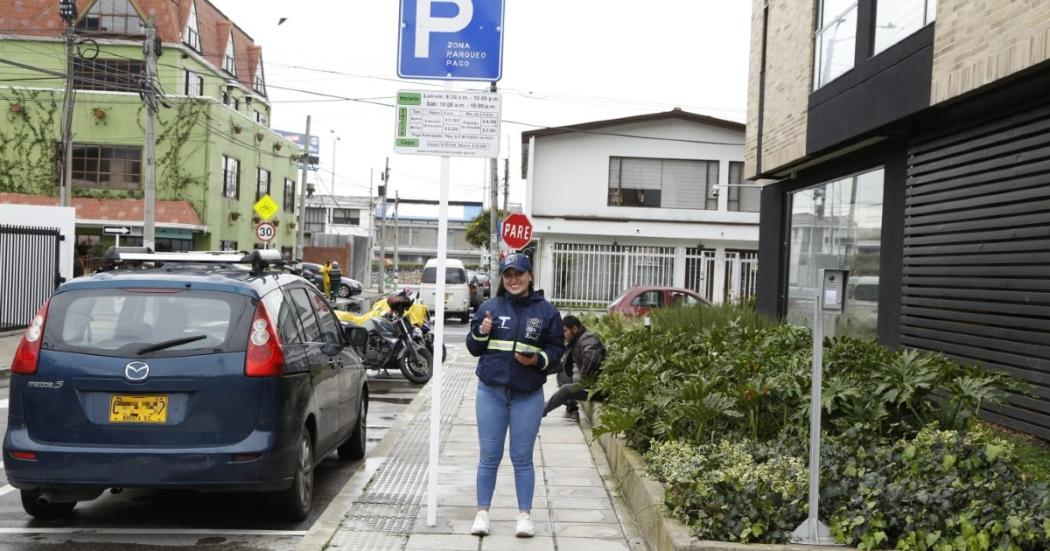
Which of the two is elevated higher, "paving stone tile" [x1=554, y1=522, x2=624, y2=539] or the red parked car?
the red parked car

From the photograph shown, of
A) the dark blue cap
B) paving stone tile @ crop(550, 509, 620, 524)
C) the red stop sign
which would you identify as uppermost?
the red stop sign

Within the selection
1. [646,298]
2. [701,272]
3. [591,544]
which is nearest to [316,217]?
[701,272]

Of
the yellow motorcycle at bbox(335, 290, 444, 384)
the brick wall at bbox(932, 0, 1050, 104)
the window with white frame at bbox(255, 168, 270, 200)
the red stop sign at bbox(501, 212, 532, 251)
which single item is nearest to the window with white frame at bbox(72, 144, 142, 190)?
the window with white frame at bbox(255, 168, 270, 200)

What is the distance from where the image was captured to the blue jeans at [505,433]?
5.87 metres

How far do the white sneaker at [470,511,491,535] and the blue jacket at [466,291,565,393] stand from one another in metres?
0.76

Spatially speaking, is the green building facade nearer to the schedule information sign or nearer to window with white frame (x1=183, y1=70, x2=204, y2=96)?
window with white frame (x1=183, y1=70, x2=204, y2=96)

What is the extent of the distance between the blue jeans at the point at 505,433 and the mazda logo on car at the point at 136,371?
193cm

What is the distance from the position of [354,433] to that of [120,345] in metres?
2.91

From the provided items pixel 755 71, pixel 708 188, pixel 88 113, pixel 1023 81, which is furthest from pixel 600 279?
pixel 1023 81

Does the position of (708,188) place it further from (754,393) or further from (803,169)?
(754,393)

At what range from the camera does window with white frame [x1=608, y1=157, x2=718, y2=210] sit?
33469 millimetres

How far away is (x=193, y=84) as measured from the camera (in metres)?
41.2

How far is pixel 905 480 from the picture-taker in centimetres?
509

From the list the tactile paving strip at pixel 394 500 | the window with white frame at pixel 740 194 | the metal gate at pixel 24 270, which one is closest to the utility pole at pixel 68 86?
the metal gate at pixel 24 270
